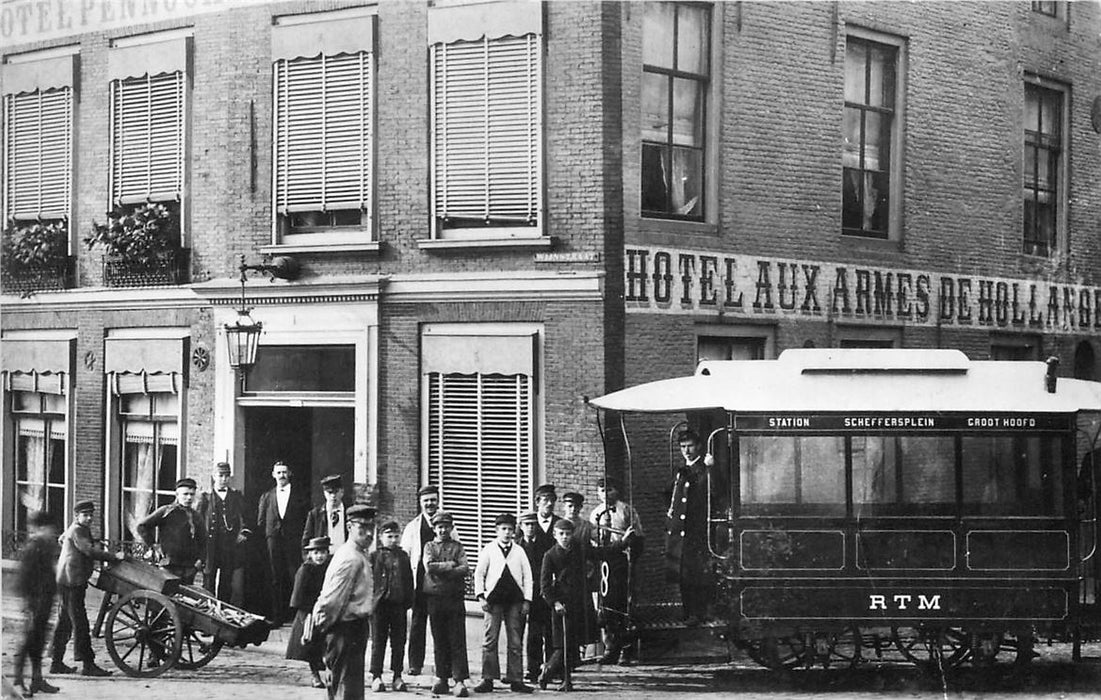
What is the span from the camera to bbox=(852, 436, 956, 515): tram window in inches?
316

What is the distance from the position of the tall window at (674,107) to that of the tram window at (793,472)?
196cm

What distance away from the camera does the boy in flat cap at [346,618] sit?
7387 mm

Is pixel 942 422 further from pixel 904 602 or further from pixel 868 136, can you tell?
pixel 868 136

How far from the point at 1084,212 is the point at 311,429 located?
620cm

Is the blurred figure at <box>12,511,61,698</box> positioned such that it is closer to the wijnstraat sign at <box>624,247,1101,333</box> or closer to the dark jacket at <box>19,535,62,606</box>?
the dark jacket at <box>19,535,62,606</box>

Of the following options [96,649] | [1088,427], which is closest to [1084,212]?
[1088,427]

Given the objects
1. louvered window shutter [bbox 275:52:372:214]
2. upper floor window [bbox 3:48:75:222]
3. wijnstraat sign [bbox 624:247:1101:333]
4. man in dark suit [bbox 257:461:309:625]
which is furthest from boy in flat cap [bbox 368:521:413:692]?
upper floor window [bbox 3:48:75:222]

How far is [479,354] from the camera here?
28.8ft

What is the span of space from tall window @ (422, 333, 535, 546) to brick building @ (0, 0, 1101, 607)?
0.08 ft

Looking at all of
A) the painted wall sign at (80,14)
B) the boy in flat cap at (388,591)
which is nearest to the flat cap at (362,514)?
the boy in flat cap at (388,591)

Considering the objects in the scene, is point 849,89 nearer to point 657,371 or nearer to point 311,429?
point 657,371

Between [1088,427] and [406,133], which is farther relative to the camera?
[406,133]

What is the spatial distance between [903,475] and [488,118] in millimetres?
3985

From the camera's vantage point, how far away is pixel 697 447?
28.5 ft
